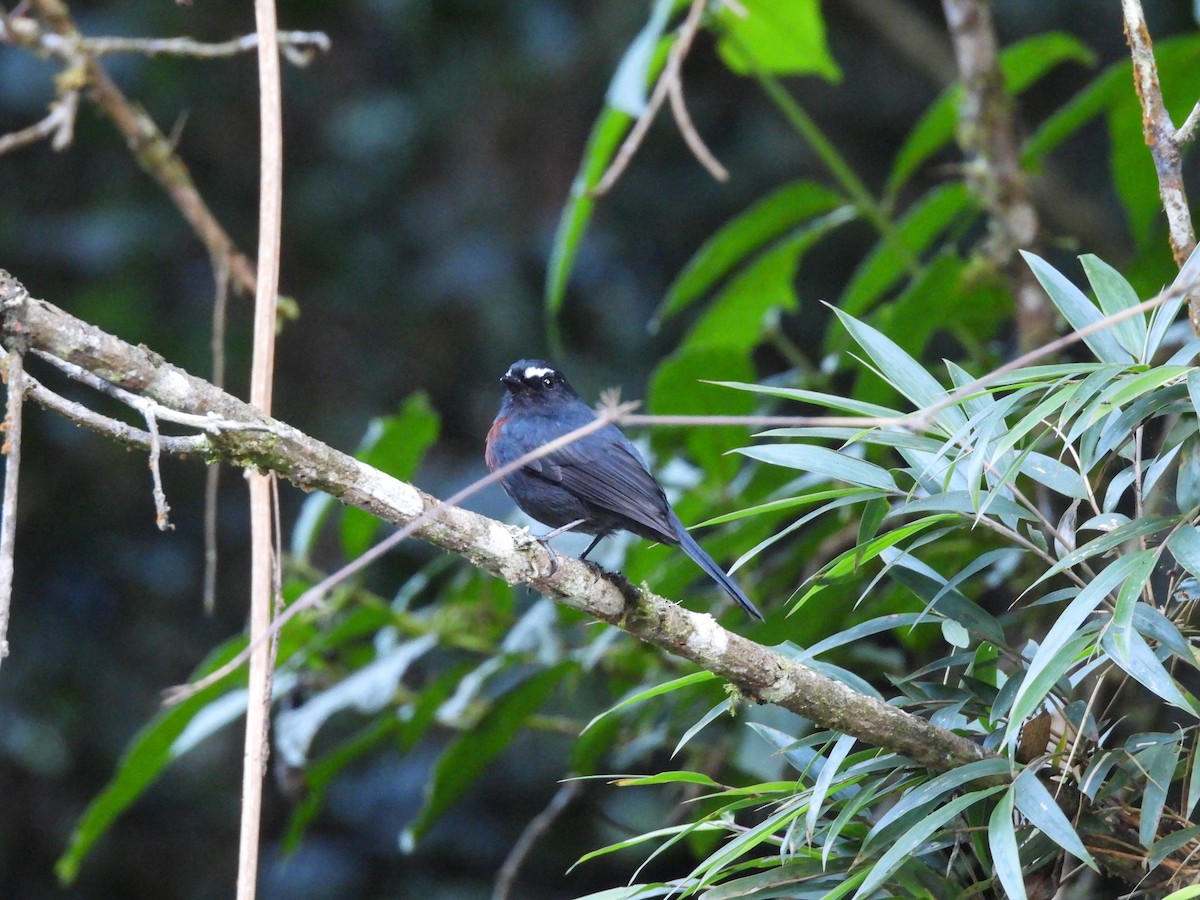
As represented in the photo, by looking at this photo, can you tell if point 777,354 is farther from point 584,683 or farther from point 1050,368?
point 1050,368

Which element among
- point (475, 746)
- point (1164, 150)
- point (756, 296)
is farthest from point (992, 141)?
point (475, 746)

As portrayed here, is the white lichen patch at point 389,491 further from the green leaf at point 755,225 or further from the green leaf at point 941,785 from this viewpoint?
the green leaf at point 755,225

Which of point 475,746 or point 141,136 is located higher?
point 141,136

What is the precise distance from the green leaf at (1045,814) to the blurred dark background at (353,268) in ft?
13.4

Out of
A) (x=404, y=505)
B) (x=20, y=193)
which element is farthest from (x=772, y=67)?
(x=20, y=193)

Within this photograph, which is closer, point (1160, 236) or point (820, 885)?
point (820, 885)

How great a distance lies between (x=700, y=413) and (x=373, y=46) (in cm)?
396

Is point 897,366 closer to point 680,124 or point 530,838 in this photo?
point 680,124

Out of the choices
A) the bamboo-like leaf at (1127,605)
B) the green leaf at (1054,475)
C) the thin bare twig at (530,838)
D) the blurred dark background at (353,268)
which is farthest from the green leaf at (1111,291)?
the blurred dark background at (353,268)

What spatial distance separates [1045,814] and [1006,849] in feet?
0.30

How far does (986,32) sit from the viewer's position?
4016mm

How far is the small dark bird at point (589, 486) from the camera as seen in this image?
296 cm

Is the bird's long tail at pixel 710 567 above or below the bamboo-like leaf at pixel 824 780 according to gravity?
above

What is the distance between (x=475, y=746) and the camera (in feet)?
12.0
